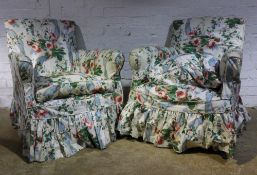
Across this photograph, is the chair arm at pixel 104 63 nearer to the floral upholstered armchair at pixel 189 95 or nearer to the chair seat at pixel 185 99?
the floral upholstered armchair at pixel 189 95

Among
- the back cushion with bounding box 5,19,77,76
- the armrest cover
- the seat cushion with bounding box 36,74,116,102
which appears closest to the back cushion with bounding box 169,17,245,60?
the seat cushion with bounding box 36,74,116,102

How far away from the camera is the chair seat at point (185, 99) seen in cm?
187

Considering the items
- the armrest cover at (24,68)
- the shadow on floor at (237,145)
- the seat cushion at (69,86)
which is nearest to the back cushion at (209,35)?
the shadow on floor at (237,145)

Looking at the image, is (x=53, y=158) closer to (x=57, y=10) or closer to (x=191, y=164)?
(x=191, y=164)

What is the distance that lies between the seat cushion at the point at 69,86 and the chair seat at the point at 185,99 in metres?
0.29

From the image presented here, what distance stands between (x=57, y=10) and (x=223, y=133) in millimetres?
1713

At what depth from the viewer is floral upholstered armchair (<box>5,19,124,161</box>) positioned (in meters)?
1.86

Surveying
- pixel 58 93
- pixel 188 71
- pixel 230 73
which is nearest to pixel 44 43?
pixel 58 93

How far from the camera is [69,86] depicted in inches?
77.3

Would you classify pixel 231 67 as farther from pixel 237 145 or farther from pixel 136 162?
pixel 136 162

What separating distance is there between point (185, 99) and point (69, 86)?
708 millimetres

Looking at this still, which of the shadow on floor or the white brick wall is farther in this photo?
the white brick wall

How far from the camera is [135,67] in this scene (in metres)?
2.21

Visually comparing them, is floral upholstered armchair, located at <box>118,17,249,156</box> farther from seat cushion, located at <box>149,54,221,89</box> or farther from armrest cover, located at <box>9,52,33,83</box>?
armrest cover, located at <box>9,52,33,83</box>
